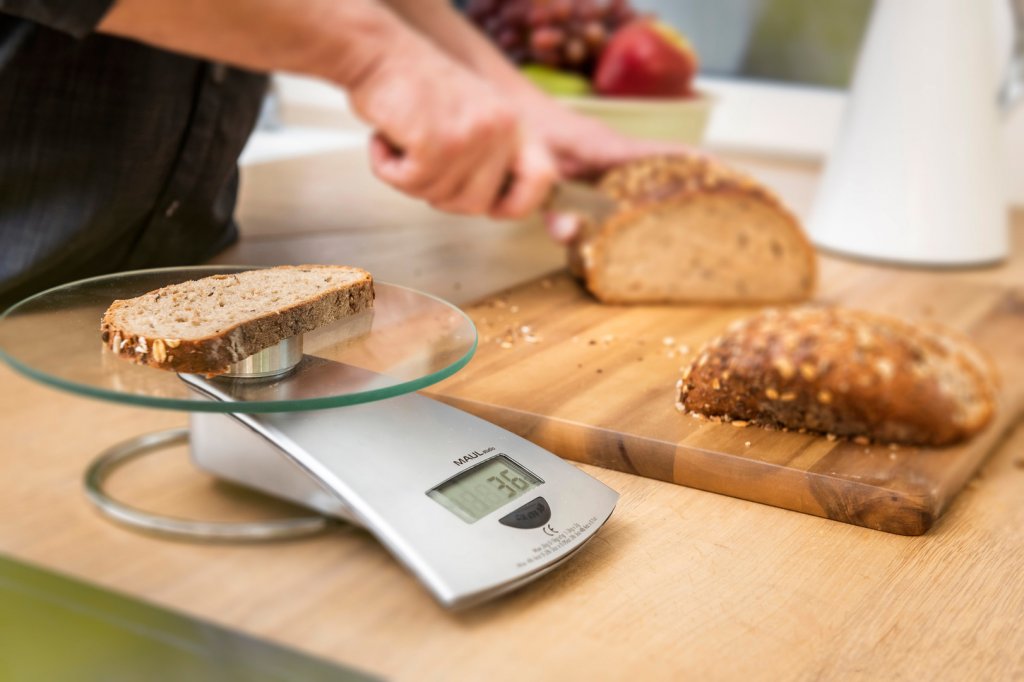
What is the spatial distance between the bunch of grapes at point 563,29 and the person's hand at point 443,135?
617 mm

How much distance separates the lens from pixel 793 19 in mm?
2492

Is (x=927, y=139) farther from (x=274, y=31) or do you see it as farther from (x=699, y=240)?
(x=274, y=31)

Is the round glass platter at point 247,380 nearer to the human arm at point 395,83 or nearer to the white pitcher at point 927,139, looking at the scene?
the human arm at point 395,83

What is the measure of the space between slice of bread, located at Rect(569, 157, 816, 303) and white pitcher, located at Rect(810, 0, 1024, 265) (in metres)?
0.26

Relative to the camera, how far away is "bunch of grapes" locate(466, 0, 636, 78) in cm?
182

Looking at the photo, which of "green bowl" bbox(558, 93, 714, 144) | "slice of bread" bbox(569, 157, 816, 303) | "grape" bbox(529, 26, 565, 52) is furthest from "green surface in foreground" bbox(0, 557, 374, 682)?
"grape" bbox(529, 26, 565, 52)

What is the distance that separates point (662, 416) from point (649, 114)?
36.7 inches

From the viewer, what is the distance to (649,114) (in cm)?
169

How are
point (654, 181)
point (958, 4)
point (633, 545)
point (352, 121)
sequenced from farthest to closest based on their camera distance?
point (352, 121), point (958, 4), point (654, 181), point (633, 545)

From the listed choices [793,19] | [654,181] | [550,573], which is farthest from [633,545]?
[793,19]

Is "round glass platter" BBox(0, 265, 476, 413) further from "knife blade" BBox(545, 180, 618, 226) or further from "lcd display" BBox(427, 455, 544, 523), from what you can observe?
"knife blade" BBox(545, 180, 618, 226)

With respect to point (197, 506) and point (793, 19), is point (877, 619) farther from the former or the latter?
point (793, 19)

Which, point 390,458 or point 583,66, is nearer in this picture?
point 390,458

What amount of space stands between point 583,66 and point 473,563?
141cm
